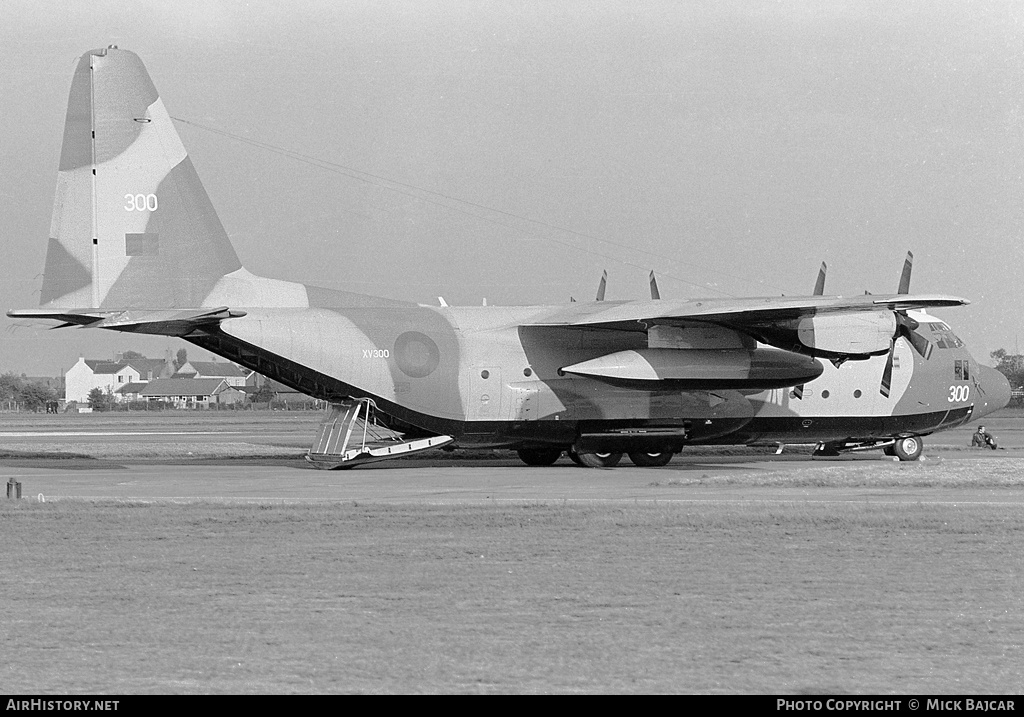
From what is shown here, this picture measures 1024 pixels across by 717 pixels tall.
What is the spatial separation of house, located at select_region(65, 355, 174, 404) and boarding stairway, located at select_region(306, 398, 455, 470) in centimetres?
13126

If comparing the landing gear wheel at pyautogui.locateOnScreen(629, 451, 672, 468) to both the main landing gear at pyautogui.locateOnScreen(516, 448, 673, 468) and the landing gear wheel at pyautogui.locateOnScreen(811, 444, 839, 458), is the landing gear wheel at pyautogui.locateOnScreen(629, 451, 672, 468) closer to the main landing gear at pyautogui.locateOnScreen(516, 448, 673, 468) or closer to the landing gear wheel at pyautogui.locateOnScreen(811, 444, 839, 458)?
the main landing gear at pyautogui.locateOnScreen(516, 448, 673, 468)

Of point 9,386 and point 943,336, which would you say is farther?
point 9,386

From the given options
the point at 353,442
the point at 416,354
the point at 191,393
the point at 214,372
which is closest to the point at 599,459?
the point at 416,354

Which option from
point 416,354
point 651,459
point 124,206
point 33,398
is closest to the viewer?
point 124,206

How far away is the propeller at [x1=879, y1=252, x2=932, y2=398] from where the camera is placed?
2733cm

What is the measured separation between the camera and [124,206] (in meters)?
26.0

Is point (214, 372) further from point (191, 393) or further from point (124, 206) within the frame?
point (124, 206)

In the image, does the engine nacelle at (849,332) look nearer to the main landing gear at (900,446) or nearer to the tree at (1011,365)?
the main landing gear at (900,446)

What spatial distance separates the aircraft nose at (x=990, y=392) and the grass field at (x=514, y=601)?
15960 mm

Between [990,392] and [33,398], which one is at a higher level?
[990,392]

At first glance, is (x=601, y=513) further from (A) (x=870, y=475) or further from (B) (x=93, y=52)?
(B) (x=93, y=52)

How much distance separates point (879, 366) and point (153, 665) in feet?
85.4

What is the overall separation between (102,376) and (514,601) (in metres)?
161

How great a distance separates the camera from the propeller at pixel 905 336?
2733cm
